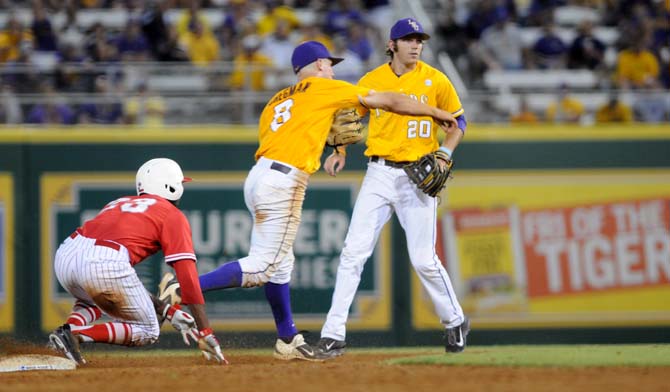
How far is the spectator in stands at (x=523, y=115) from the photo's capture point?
11734mm

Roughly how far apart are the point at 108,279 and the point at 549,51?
8379 millimetres

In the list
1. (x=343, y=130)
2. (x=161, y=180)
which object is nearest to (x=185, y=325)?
(x=161, y=180)

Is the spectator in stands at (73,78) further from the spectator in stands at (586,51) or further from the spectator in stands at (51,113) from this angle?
the spectator in stands at (586,51)

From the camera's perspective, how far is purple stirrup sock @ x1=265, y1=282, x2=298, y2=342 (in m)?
7.95

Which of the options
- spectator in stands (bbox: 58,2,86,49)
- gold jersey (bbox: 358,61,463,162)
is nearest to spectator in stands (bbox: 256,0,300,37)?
spectator in stands (bbox: 58,2,86,49)

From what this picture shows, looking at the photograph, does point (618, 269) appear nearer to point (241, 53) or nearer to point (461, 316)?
point (461, 316)

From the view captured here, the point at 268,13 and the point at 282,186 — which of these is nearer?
the point at 282,186

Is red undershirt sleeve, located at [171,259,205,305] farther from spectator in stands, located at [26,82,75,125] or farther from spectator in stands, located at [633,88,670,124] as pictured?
spectator in stands, located at [633,88,670,124]

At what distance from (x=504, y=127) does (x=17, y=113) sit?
5061 millimetres

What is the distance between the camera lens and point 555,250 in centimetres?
1115

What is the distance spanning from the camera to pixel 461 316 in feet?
26.8

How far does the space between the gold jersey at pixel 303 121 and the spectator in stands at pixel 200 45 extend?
5.53 m

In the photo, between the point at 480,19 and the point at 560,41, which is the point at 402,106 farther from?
the point at 560,41

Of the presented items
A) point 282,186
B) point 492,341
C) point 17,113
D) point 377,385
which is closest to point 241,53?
point 17,113
